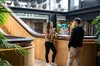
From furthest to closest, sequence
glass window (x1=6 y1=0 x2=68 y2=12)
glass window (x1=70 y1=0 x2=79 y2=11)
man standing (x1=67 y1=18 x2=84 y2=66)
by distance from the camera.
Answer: glass window (x1=6 y1=0 x2=68 y2=12)
glass window (x1=70 y1=0 x2=79 y2=11)
man standing (x1=67 y1=18 x2=84 y2=66)

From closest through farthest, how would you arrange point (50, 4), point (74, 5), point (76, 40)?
point (76, 40)
point (74, 5)
point (50, 4)

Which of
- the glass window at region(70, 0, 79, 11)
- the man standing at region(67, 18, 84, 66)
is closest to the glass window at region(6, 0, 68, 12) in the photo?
the glass window at region(70, 0, 79, 11)

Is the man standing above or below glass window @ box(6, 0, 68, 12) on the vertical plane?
below

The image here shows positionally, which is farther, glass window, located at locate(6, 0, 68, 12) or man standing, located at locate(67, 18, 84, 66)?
glass window, located at locate(6, 0, 68, 12)

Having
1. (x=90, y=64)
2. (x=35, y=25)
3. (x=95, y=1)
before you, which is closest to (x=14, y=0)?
(x=35, y=25)

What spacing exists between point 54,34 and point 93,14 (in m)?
4.65

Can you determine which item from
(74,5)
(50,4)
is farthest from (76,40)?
(50,4)

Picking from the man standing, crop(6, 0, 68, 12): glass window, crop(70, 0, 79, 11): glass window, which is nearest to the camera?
the man standing

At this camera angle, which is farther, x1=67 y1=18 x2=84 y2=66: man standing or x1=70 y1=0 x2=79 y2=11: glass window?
x1=70 y1=0 x2=79 y2=11: glass window

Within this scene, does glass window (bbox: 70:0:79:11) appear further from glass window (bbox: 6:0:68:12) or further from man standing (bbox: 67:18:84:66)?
man standing (bbox: 67:18:84:66)

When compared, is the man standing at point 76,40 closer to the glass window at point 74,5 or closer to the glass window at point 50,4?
the glass window at point 74,5

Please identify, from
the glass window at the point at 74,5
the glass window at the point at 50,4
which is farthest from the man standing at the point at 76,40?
the glass window at the point at 50,4

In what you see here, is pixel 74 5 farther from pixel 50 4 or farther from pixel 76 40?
pixel 76 40

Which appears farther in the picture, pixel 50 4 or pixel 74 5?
pixel 50 4
